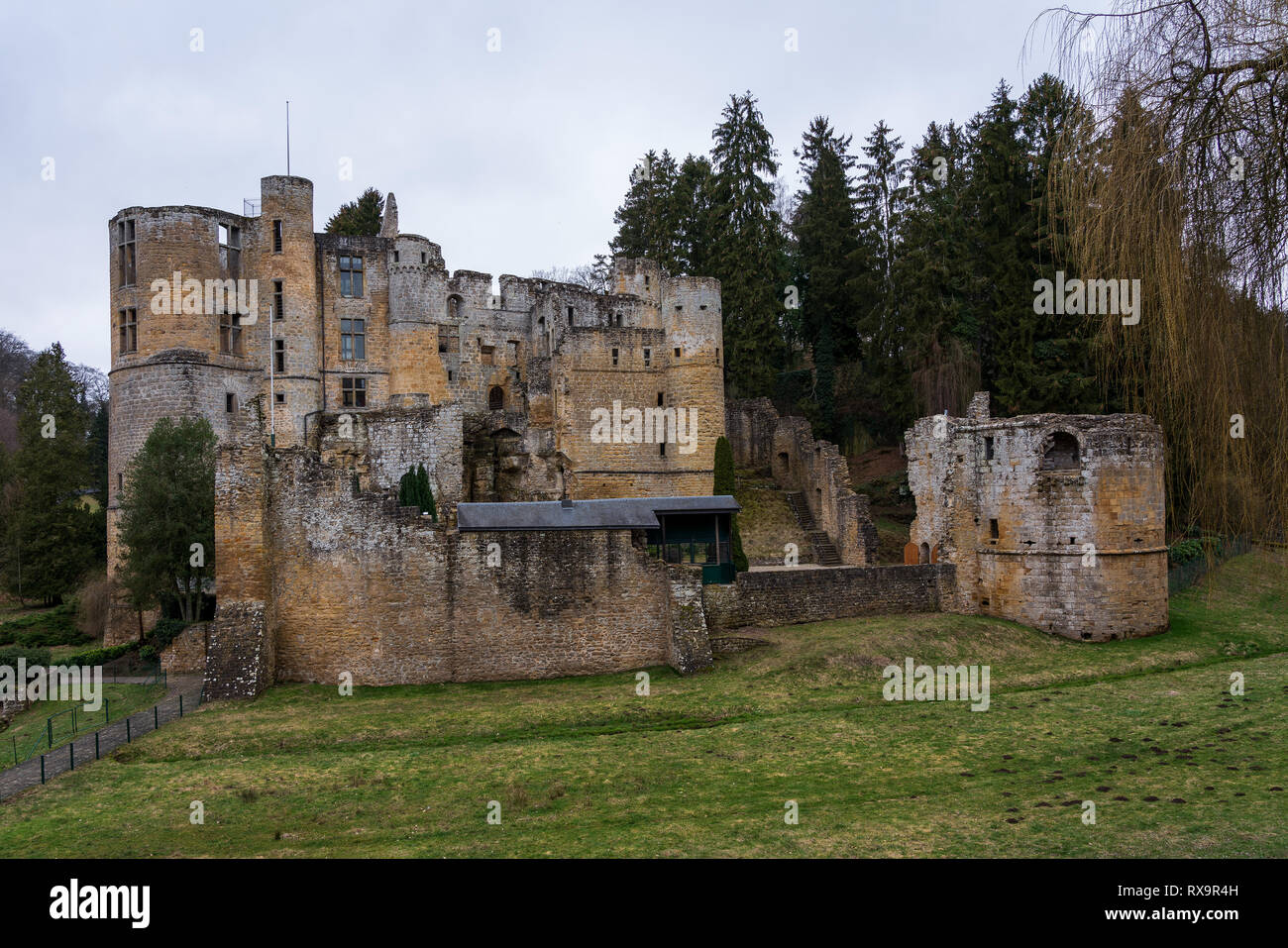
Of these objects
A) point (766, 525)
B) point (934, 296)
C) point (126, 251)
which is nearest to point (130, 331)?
point (126, 251)

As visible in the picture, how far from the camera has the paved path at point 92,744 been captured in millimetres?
17125

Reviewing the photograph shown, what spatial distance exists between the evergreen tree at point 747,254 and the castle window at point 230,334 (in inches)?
904

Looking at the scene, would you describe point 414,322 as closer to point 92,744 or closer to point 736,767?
point 92,744

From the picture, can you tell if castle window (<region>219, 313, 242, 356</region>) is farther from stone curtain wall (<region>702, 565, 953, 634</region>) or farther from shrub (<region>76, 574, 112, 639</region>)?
stone curtain wall (<region>702, 565, 953, 634</region>)

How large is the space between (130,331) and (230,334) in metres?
3.49

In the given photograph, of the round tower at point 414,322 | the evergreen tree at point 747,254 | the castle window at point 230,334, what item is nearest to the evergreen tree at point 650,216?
the evergreen tree at point 747,254

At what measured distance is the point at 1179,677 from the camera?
23.4 m

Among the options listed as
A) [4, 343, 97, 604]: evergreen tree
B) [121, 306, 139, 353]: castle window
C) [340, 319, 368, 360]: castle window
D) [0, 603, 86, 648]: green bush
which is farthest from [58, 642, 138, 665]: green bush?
[340, 319, 368, 360]: castle window

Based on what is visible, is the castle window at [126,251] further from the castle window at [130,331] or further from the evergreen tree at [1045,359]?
the evergreen tree at [1045,359]

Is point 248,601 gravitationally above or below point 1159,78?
below

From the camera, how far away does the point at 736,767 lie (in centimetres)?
1688

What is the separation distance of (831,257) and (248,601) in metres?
36.7
